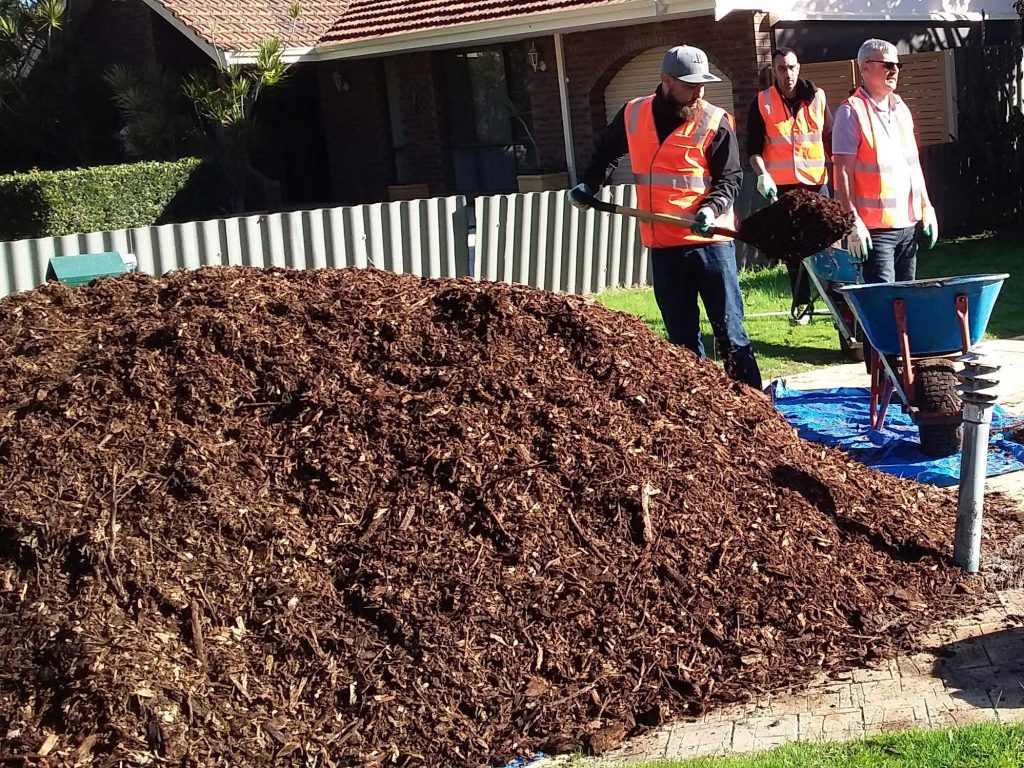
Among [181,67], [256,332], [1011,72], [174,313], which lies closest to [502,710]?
[256,332]

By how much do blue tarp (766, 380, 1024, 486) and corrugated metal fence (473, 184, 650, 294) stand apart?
4.65m

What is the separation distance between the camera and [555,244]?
12.2 meters

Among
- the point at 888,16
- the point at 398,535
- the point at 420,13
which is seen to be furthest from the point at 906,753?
the point at 420,13

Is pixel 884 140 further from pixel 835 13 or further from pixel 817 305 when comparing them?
pixel 835 13

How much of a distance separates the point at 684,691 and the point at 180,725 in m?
1.59

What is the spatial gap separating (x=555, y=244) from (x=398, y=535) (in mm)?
8286

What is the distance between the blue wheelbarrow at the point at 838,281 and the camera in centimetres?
786

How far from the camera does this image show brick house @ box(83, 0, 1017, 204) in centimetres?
1609

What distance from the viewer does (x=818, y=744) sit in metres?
3.62

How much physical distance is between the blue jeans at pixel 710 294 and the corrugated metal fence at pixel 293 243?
4605 mm

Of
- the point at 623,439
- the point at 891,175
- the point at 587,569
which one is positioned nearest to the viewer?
the point at 587,569

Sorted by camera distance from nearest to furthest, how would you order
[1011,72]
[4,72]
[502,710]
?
[502,710]
[1011,72]
[4,72]

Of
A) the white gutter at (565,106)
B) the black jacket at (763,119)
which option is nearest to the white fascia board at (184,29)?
the white gutter at (565,106)

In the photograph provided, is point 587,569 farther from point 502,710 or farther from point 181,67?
point 181,67
